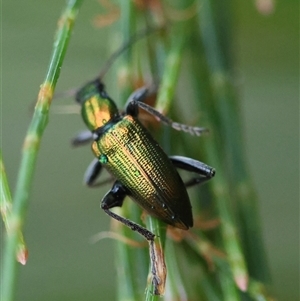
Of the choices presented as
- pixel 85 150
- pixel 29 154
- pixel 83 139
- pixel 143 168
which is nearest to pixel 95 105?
pixel 83 139

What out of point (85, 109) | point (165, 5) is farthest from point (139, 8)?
point (85, 109)

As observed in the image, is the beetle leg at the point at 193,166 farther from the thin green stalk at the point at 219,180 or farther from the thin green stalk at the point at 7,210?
the thin green stalk at the point at 7,210

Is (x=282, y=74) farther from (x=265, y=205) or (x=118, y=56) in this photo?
(x=118, y=56)

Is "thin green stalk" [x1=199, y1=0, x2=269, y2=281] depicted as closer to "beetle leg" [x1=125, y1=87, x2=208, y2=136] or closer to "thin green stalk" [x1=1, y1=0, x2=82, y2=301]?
"beetle leg" [x1=125, y1=87, x2=208, y2=136]

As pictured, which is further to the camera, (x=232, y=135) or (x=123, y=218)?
(x=232, y=135)

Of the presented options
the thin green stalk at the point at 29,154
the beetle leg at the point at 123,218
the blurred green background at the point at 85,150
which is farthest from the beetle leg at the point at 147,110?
the blurred green background at the point at 85,150

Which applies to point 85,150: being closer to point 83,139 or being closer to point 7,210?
point 83,139
